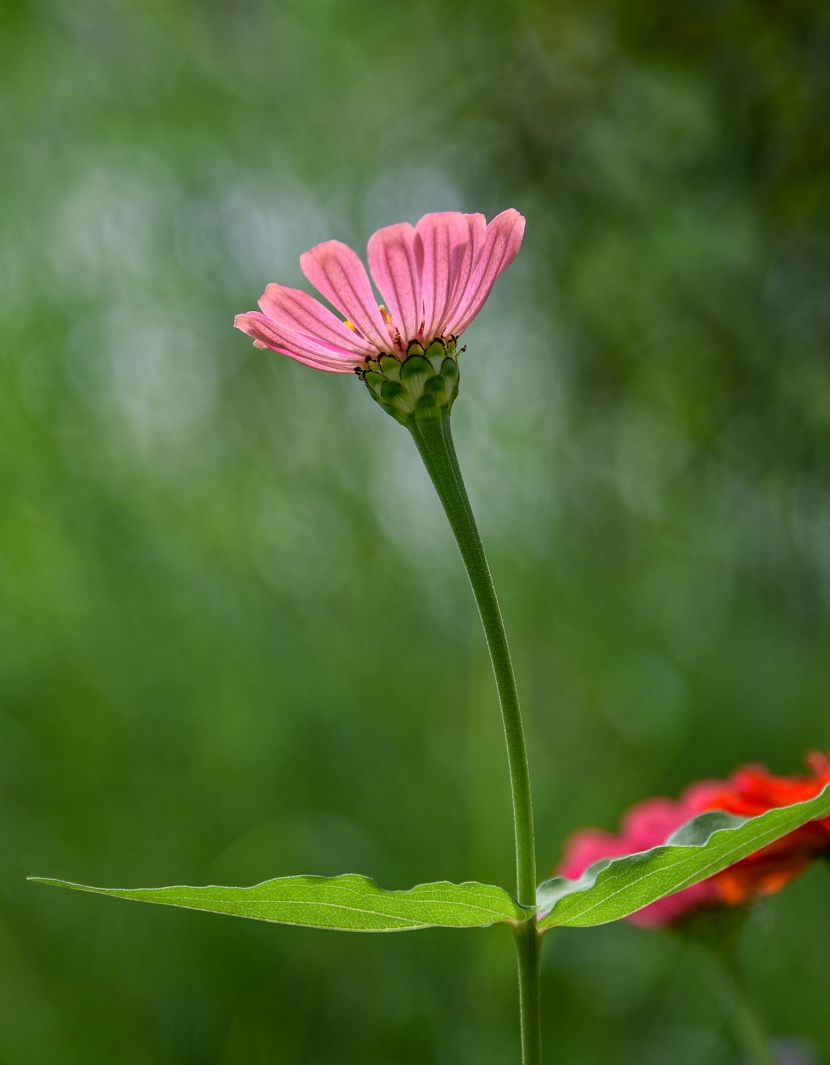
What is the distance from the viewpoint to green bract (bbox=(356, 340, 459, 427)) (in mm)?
272

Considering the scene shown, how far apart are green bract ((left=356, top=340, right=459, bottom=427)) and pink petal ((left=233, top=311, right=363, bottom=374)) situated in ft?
0.04

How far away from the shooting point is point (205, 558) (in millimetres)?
1310

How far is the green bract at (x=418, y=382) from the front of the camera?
0.27 meters

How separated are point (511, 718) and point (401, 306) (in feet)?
0.39

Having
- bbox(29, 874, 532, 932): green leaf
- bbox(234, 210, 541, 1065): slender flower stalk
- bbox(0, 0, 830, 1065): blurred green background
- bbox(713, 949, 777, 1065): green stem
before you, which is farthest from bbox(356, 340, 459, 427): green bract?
bbox(0, 0, 830, 1065): blurred green background

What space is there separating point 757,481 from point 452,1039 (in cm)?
67

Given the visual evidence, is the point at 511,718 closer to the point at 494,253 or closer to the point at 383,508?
the point at 494,253

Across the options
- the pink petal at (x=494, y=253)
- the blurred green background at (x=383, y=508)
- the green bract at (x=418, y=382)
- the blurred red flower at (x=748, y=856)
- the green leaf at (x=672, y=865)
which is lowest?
the green leaf at (x=672, y=865)

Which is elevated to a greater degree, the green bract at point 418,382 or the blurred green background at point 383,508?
the blurred green background at point 383,508

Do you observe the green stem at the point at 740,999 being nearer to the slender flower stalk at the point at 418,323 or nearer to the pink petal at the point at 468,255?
the slender flower stalk at the point at 418,323

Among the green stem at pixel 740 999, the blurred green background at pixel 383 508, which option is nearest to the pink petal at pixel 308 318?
the green stem at pixel 740 999

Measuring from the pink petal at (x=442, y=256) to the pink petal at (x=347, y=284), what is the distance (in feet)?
0.05

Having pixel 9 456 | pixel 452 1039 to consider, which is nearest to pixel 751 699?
→ pixel 452 1039

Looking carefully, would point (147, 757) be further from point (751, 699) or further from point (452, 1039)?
point (751, 699)
